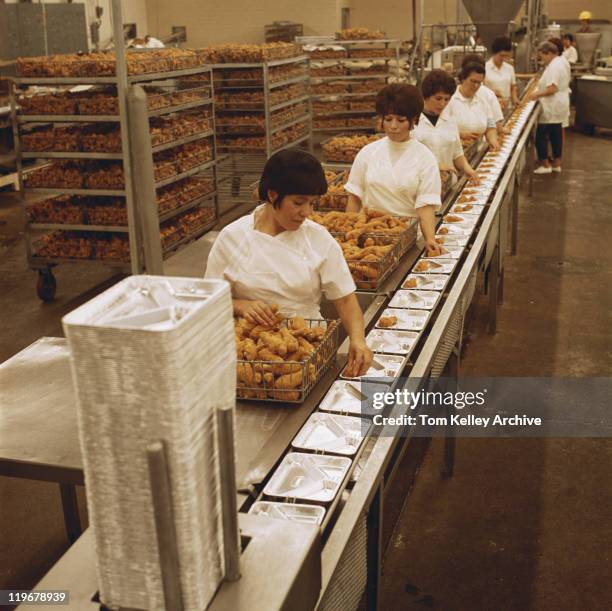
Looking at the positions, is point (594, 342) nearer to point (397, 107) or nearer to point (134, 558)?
point (397, 107)

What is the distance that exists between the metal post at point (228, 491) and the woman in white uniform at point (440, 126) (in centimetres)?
393

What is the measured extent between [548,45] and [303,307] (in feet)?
30.0

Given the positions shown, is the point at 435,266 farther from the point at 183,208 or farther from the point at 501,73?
the point at 501,73

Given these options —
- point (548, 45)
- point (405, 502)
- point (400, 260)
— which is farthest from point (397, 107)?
point (548, 45)

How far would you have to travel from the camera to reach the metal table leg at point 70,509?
3102 millimetres

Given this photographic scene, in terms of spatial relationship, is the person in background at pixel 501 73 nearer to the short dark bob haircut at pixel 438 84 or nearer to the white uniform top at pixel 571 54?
the short dark bob haircut at pixel 438 84

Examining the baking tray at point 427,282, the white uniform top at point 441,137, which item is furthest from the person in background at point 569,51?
the baking tray at point 427,282

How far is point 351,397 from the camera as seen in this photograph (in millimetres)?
2203

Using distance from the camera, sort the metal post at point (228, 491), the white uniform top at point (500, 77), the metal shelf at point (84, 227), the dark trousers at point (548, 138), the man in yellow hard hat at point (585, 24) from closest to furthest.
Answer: the metal post at point (228, 491), the metal shelf at point (84, 227), the white uniform top at point (500, 77), the dark trousers at point (548, 138), the man in yellow hard hat at point (585, 24)

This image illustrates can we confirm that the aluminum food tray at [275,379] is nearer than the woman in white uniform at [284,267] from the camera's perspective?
Yes

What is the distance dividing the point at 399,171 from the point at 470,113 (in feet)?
9.39

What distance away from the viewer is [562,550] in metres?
3.06

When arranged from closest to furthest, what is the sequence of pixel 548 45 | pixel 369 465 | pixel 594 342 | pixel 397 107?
pixel 369 465, pixel 397 107, pixel 594 342, pixel 548 45

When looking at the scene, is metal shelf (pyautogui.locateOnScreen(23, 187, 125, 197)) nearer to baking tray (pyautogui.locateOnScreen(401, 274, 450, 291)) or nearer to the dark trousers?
baking tray (pyautogui.locateOnScreen(401, 274, 450, 291))
